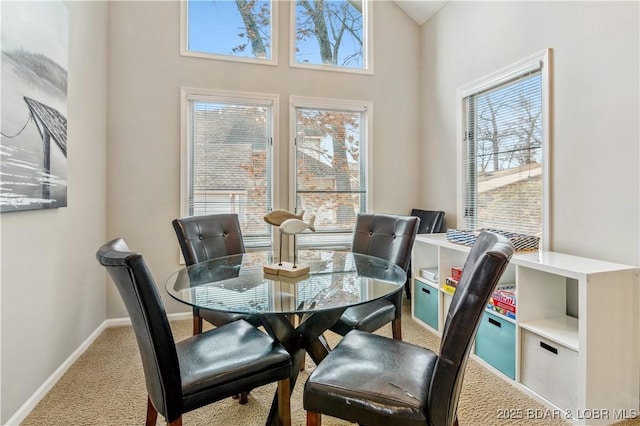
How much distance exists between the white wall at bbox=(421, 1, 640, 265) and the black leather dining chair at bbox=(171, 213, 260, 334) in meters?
2.23

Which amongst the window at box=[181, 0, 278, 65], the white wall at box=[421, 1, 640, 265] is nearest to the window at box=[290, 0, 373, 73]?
the window at box=[181, 0, 278, 65]

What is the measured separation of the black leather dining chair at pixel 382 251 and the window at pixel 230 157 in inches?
46.2

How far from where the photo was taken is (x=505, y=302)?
216 cm

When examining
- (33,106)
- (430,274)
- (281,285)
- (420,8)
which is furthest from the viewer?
(420,8)

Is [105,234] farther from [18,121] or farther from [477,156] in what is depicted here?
[477,156]

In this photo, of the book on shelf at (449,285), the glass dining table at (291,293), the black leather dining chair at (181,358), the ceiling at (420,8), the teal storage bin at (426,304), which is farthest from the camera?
the ceiling at (420,8)

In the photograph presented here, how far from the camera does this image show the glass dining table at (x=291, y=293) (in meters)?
1.41

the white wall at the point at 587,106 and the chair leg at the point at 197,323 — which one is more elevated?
the white wall at the point at 587,106

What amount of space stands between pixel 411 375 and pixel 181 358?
923mm

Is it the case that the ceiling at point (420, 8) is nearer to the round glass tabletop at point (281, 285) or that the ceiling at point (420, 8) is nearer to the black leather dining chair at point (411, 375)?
the round glass tabletop at point (281, 285)

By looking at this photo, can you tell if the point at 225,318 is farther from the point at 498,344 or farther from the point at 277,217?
the point at 498,344

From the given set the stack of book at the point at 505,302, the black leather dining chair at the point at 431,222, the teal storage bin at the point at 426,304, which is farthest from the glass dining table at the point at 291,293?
the black leather dining chair at the point at 431,222

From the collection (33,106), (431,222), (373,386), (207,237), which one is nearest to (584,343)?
(373,386)

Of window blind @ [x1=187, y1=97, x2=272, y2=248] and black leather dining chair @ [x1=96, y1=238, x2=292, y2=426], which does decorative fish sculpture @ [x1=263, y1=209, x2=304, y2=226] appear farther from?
window blind @ [x1=187, y1=97, x2=272, y2=248]
